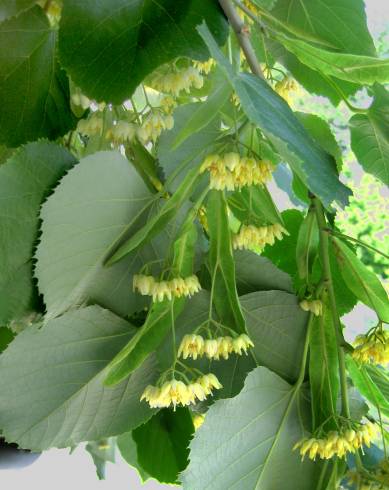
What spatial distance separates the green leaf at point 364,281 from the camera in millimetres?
379

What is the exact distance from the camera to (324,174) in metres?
0.30

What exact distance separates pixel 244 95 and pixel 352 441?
0.55ft

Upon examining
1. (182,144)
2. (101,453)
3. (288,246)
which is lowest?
(101,453)

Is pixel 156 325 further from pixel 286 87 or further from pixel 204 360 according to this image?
pixel 286 87

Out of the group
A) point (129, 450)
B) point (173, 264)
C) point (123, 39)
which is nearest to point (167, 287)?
point (173, 264)

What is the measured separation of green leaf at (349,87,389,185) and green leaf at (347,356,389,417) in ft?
0.32

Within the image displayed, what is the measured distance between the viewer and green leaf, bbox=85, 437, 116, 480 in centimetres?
63

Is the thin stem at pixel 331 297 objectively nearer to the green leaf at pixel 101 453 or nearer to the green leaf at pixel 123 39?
the green leaf at pixel 123 39

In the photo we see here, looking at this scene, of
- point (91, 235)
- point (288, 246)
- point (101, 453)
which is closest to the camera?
point (91, 235)

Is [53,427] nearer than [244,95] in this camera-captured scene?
No

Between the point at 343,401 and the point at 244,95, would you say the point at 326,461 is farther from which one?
the point at 244,95

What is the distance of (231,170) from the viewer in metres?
0.33

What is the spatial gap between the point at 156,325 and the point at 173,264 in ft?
0.10

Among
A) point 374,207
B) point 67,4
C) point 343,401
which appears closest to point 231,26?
point 67,4
